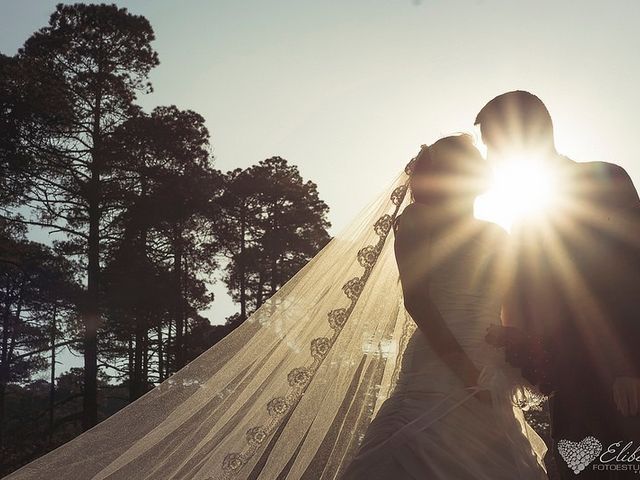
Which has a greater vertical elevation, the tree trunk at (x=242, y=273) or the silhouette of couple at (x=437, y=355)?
the tree trunk at (x=242, y=273)

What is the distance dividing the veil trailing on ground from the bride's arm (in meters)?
0.78

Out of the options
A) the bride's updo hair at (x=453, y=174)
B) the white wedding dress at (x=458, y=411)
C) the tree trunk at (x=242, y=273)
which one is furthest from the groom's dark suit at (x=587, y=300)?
the tree trunk at (x=242, y=273)

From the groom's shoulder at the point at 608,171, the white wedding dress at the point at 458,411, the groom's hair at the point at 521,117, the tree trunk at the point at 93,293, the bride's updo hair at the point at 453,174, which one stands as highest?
the tree trunk at the point at 93,293

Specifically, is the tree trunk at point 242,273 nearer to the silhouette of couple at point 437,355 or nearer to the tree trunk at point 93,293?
the tree trunk at point 93,293

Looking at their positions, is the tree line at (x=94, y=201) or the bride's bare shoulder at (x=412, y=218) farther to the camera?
the tree line at (x=94, y=201)

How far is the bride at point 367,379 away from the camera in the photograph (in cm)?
310

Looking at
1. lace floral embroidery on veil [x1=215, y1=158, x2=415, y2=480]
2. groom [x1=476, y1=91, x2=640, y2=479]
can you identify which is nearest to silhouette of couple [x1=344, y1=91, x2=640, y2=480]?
A: groom [x1=476, y1=91, x2=640, y2=479]

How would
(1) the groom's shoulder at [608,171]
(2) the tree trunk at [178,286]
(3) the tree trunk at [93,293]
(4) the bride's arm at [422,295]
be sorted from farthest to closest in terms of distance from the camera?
(2) the tree trunk at [178,286]
(3) the tree trunk at [93,293]
(4) the bride's arm at [422,295]
(1) the groom's shoulder at [608,171]

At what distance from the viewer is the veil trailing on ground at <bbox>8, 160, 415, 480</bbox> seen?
405 centimetres

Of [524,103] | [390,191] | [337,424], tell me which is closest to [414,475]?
[337,424]

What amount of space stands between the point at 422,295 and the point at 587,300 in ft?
2.56

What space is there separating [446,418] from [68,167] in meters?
16.9

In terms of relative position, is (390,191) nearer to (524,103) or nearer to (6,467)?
(524,103)

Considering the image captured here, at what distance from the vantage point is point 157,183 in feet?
64.3
